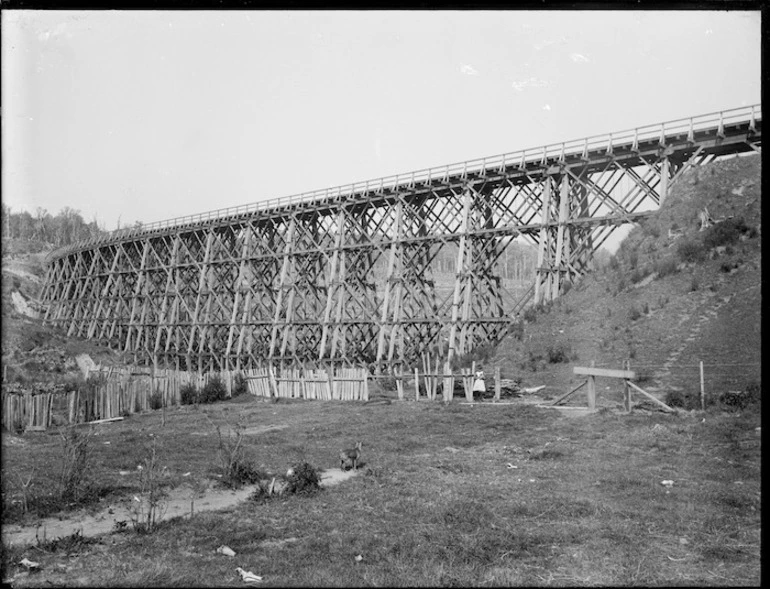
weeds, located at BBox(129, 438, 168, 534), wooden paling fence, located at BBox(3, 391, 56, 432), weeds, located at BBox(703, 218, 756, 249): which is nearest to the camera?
weeds, located at BBox(129, 438, 168, 534)

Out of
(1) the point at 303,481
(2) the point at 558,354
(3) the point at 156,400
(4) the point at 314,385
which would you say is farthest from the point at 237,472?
(3) the point at 156,400

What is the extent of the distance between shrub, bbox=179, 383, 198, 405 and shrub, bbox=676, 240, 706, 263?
16050mm

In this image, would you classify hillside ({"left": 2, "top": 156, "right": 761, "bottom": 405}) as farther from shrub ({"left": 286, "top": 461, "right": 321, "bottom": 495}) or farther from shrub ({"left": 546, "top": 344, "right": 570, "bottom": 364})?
shrub ({"left": 286, "top": 461, "right": 321, "bottom": 495})

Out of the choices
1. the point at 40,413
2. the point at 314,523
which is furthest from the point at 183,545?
the point at 40,413

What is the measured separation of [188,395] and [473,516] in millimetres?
16011

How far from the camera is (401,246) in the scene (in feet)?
73.8

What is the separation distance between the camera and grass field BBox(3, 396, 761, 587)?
4.85m

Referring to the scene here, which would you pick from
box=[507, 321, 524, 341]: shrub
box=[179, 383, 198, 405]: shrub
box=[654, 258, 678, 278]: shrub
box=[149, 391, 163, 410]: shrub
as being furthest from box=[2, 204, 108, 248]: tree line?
box=[654, 258, 678, 278]: shrub

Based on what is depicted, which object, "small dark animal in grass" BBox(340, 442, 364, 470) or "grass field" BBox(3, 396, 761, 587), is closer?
Answer: "grass field" BBox(3, 396, 761, 587)

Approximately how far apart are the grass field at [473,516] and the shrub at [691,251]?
6982mm

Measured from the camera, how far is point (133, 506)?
7.13 meters

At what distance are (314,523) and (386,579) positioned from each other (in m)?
1.67

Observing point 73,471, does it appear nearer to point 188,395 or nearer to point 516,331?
point 188,395

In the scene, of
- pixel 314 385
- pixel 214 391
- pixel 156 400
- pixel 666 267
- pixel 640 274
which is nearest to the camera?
pixel 666 267
